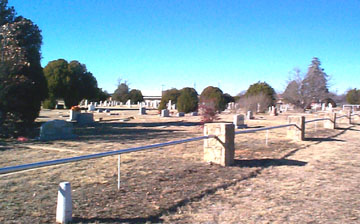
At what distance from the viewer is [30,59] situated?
639 inches

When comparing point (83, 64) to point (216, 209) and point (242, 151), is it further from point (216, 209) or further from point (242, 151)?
point (216, 209)

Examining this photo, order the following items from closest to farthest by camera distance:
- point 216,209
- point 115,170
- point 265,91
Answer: point 216,209 < point 115,170 < point 265,91

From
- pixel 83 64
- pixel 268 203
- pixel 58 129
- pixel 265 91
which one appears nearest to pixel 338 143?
pixel 268 203

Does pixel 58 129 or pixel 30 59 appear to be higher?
pixel 30 59

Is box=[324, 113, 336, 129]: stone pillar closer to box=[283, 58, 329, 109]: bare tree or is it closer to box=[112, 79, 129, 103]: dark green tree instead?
box=[283, 58, 329, 109]: bare tree

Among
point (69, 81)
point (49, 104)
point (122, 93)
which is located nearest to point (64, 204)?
point (69, 81)

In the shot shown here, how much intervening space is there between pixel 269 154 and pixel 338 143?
441 centimetres

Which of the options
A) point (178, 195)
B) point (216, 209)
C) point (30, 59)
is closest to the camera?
point (216, 209)

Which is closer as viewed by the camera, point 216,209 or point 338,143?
point 216,209

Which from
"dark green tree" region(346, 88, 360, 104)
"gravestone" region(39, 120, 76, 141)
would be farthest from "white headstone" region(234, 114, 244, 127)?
"dark green tree" region(346, 88, 360, 104)

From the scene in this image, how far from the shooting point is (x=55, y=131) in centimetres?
1305

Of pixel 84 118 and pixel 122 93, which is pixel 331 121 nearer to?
pixel 84 118

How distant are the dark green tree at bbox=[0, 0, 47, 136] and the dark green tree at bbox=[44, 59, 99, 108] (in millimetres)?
23622

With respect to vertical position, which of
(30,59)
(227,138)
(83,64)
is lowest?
(227,138)
